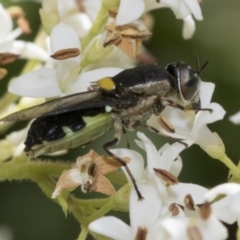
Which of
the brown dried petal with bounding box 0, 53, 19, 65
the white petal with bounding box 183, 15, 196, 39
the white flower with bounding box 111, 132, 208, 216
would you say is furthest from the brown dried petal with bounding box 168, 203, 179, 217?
the white petal with bounding box 183, 15, 196, 39

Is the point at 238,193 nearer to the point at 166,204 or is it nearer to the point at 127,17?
the point at 166,204

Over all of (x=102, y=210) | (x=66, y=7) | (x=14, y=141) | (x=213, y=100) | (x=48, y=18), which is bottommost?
(x=213, y=100)

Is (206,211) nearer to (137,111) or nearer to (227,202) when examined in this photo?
(227,202)

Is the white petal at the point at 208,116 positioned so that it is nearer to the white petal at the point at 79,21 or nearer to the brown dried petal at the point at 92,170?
the brown dried petal at the point at 92,170

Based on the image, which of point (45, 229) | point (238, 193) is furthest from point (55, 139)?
point (45, 229)

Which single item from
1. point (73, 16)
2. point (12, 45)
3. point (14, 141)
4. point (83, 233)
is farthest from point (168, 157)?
point (73, 16)
